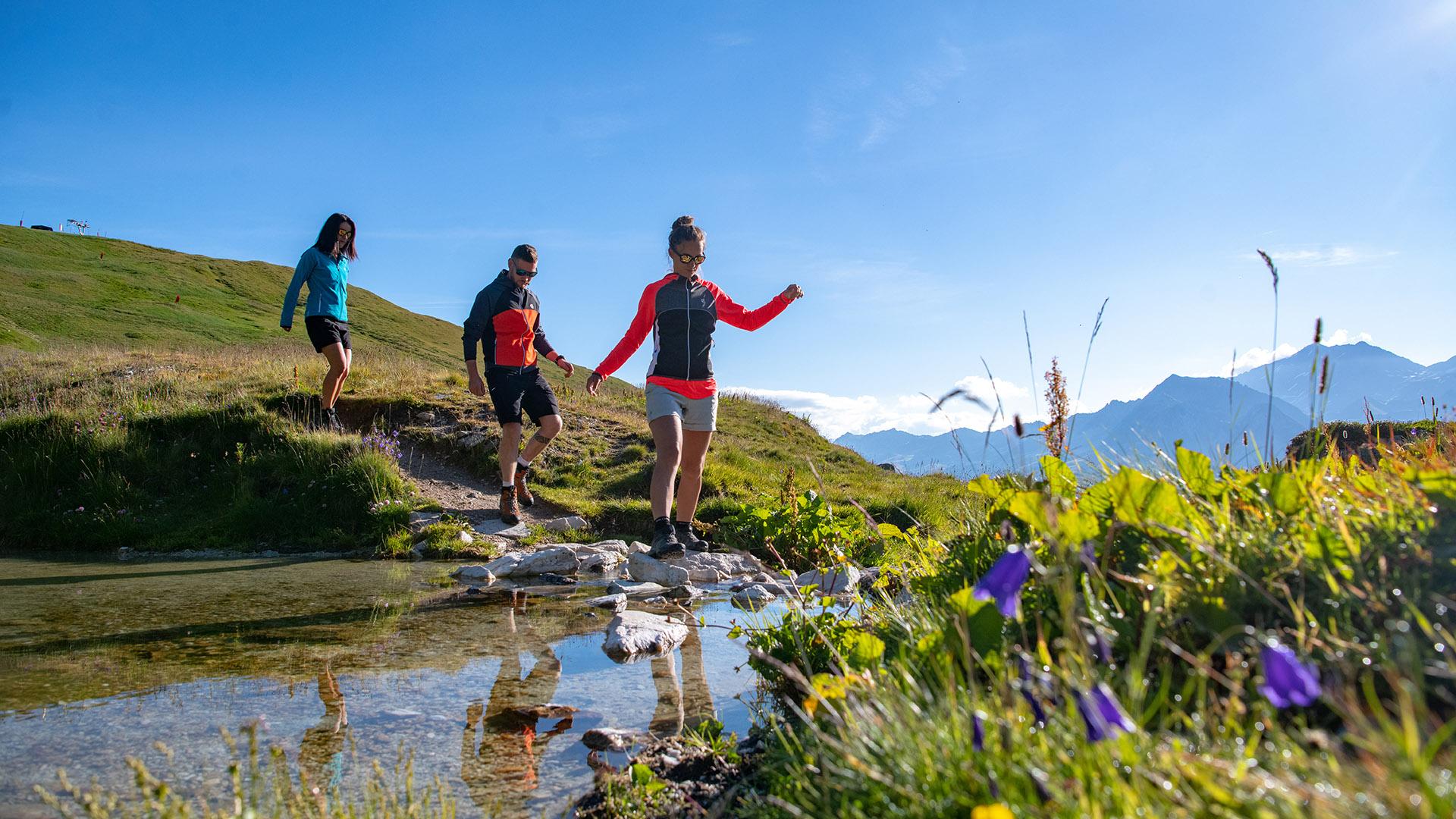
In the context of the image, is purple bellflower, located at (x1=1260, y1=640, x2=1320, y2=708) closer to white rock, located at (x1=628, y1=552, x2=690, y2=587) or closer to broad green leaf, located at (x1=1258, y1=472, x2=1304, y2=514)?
broad green leaf, located at (x1=1258, y1=472, x2=1304, y2=514)

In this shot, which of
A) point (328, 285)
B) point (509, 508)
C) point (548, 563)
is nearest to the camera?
point (548, 563)

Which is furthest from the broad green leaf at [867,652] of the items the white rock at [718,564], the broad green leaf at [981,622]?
the white rock at [718,564]

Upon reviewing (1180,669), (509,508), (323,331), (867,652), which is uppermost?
(323,331)

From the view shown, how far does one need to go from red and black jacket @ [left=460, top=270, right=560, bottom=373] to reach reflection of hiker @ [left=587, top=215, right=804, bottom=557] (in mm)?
2278

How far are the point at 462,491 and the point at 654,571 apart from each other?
4.49 m

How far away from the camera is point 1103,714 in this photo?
1.35 meters

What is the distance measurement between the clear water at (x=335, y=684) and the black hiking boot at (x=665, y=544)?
60 cm

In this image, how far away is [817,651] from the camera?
321 centimetres

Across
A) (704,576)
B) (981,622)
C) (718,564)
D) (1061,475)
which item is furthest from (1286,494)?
(718,564)

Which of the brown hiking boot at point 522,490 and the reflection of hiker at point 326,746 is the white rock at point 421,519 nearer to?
the brown hiking boot at point 522,490

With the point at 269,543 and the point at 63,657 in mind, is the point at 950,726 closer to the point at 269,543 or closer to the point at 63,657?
the point at 63,657

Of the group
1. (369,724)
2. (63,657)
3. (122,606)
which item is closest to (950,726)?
(369,724)

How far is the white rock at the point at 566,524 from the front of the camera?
9070 millimetres

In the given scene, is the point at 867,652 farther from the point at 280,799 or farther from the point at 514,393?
the point at 514,393
